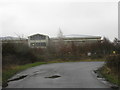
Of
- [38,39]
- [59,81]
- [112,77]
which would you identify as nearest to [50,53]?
[112,77]

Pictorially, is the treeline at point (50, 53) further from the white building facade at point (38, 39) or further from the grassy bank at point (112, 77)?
the white building facade at point (38, 39)

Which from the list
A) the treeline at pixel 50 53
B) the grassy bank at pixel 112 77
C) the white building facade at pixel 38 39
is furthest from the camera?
the white building facade at pixel 38 39

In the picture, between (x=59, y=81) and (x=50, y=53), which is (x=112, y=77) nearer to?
(x=59, y=81)

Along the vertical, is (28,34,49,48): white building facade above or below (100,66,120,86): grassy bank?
above

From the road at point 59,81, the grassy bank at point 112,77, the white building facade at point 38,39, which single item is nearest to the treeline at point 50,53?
the road at point 59,81

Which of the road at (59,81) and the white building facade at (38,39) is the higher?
the white building facade at (38,39)

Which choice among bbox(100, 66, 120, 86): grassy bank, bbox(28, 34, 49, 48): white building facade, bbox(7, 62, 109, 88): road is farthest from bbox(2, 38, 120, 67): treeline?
bbox(28, 34, 49, 48): white building facade

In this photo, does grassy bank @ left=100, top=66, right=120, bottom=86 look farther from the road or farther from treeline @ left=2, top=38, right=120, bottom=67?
treeline @ left=2, top=38, right=120, bottom=67

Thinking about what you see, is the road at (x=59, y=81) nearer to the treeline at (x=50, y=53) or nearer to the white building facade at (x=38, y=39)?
→ the treeline at (x=50, y=53)

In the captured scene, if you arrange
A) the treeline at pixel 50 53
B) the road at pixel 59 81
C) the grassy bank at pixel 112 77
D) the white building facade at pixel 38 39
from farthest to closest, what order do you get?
the white building facade at pixel 38 39, the treeline at pixel 50 53, the grassy bank at pixel 112 77, the road at pixel 59 81

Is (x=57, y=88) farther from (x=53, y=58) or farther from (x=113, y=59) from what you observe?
(x=53, y=58)

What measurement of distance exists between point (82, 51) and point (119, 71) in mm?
37230

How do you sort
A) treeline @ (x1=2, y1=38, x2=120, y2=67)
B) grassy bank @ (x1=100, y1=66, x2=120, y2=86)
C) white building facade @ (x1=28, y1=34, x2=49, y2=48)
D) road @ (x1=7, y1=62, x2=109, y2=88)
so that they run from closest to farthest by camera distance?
road @ (x1=7, y1=62, x2=109, y2=88)
grassy bank @ (x1=100, y1=66, x2=120, y2=86)
treeline @ (x1=2, y1=38, x2=120, y2=67)
white building facade @ (x1=28, y1=34, x2=49, y2=48)

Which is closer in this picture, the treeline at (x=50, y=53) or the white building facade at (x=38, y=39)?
the treeline at (x=50, y=53)
